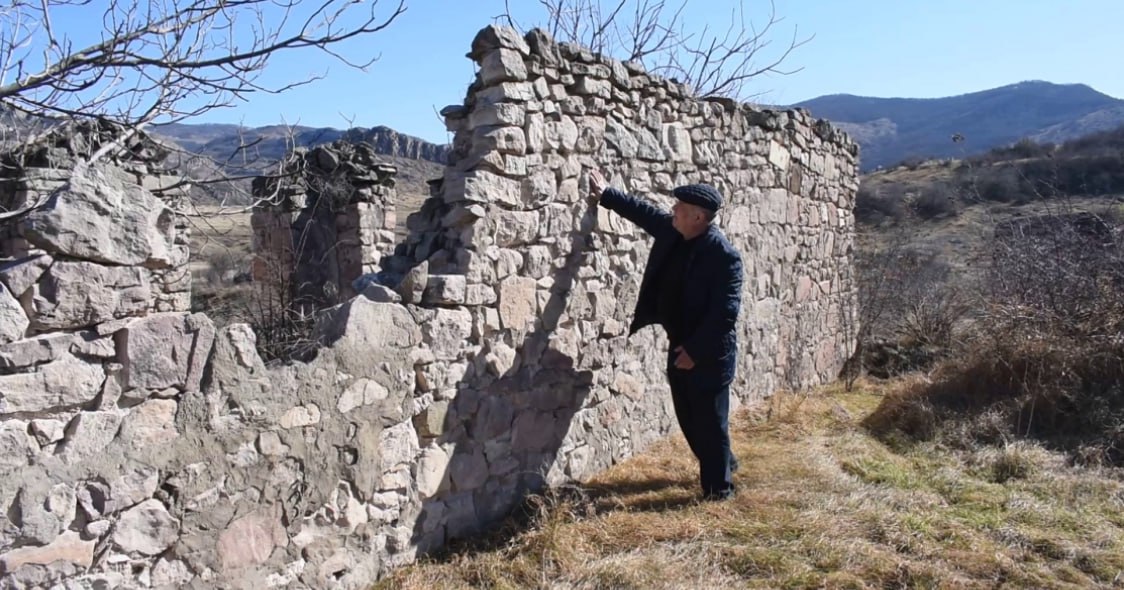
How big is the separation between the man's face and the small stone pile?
5.94 m

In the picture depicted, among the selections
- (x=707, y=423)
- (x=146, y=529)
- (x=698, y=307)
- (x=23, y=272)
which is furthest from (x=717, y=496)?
(x=23, y=272)

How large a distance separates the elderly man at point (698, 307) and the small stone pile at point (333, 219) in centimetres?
574

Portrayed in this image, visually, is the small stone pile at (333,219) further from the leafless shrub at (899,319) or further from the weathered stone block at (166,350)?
the weathered stone block at (166,350)

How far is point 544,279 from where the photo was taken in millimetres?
4113

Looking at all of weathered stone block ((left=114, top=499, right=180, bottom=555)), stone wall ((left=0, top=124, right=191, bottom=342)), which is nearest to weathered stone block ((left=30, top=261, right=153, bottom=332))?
stone wall ((left=0, top=124, right=191, bottom=342))

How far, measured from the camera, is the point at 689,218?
389cm

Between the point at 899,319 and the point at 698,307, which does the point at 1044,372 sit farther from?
the point at 899,319

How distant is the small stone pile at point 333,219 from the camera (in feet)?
30.7

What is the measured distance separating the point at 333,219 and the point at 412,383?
22.1ft

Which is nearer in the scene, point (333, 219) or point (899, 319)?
point (333, 219)

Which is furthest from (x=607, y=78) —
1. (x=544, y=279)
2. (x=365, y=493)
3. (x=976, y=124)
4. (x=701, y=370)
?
(x=976, y=124)

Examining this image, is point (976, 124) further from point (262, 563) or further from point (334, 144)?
point (262, 563)

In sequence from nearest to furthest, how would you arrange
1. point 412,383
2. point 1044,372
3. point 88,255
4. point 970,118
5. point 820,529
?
1. point 88,255
2. point 412,383
3. point 820,529
4. point 1044,372
5. point 970,118

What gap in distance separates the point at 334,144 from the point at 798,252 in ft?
A: 19.5
